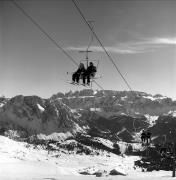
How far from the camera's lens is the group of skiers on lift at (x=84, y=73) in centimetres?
5050

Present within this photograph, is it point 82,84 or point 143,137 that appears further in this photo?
point 143,137

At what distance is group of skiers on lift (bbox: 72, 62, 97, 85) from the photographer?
1988 inches

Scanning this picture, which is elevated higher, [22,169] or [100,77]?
[100,77]

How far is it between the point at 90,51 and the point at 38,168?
154503 millimetres

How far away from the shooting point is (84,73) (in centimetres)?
5069

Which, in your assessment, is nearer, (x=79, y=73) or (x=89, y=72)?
(x=89, y=72)

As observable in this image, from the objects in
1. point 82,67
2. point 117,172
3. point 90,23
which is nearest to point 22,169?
point 117,172

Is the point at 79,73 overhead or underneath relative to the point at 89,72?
underneath

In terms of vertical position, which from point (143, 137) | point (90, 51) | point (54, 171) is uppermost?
point (90, 51)

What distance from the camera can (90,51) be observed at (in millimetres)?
41094

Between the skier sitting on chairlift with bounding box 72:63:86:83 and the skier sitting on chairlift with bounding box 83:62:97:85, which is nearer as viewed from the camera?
the skier sitting on chairlift with bounding box 83:62:97:85

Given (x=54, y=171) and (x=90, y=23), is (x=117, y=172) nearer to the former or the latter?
(x=54, y=171)

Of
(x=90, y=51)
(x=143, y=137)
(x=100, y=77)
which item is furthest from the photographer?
(x=143, y=137)

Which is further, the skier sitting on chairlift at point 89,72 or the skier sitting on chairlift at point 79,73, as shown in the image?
the skier sitting on chairlift at point 79,73
